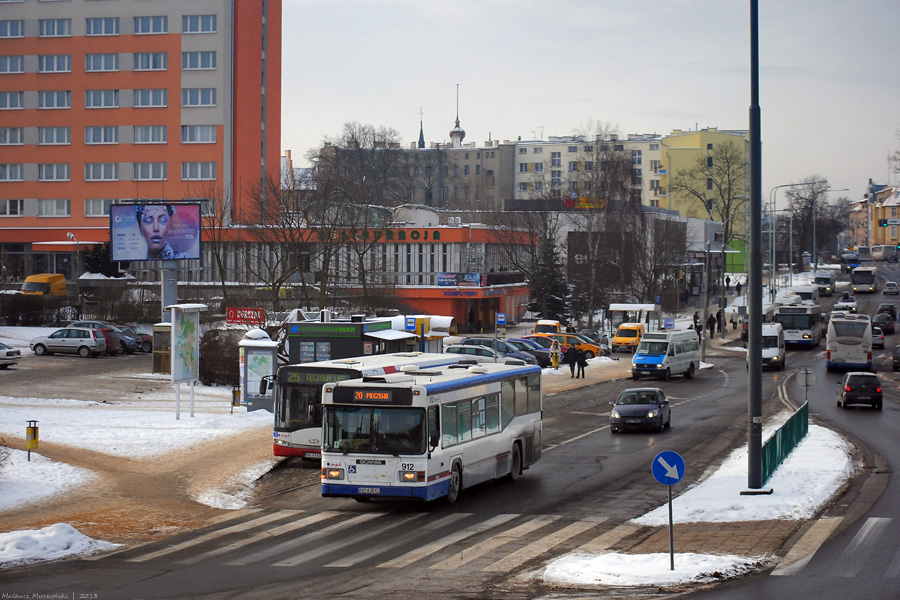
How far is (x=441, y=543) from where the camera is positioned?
1587 centimetres

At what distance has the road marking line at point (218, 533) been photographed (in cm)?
1534

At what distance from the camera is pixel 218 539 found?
16.4 meters

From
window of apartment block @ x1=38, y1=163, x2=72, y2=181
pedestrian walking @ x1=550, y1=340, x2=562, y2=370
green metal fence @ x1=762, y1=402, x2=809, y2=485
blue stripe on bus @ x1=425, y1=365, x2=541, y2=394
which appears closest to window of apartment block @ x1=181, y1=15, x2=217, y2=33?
window of apartment block @ x1=38, y1=163, x2=72, y2=181

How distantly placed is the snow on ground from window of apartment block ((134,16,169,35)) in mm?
54688

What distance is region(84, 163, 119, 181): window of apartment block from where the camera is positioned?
8331 cm

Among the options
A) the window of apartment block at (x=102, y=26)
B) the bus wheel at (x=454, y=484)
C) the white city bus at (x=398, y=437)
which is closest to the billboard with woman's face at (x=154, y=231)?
the white city bus at (x=398, y=437)

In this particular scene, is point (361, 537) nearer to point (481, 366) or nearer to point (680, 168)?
point (481, 366)

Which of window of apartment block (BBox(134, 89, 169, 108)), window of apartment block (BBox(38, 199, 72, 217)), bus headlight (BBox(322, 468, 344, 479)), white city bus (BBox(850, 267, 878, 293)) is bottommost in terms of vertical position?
bus headlight (BBox(322, 468, 344, 479))

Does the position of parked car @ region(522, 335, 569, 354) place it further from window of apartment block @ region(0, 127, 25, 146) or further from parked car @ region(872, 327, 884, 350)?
window of apartment block @ region(0, 127, 25, 146)

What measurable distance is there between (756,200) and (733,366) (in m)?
40.7

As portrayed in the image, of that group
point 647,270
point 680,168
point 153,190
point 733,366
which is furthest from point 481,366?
point 680,168

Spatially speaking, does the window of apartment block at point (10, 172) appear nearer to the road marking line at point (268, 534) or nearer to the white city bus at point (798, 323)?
the white city bus at point (798, 323)

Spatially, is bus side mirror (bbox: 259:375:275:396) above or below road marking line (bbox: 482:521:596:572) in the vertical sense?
above

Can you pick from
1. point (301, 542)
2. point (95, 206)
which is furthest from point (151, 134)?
point (301, 542)
